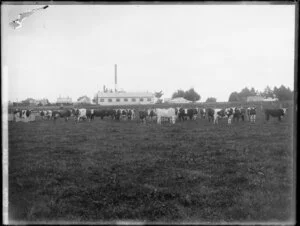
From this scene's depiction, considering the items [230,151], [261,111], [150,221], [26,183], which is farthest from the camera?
[261,111]

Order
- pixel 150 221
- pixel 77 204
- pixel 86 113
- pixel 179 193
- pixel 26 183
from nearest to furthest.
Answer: pixel 150 221
pixel 77 204
pixel 179 193
pixel 26 183
pixel 86 113

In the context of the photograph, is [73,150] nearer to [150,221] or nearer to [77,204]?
[77,204]

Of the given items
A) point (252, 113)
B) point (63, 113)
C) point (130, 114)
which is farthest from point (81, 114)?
point (252, 113)

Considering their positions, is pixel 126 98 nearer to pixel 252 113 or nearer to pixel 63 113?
pixel 63 113

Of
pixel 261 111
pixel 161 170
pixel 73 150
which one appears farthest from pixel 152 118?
pixel 161 170

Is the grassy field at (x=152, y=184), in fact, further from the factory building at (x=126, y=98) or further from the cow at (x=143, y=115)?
the factory building at (x=126, y=98)

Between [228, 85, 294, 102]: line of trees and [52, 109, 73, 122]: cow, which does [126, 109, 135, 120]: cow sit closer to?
[52, 109, 73, 122]: cow
